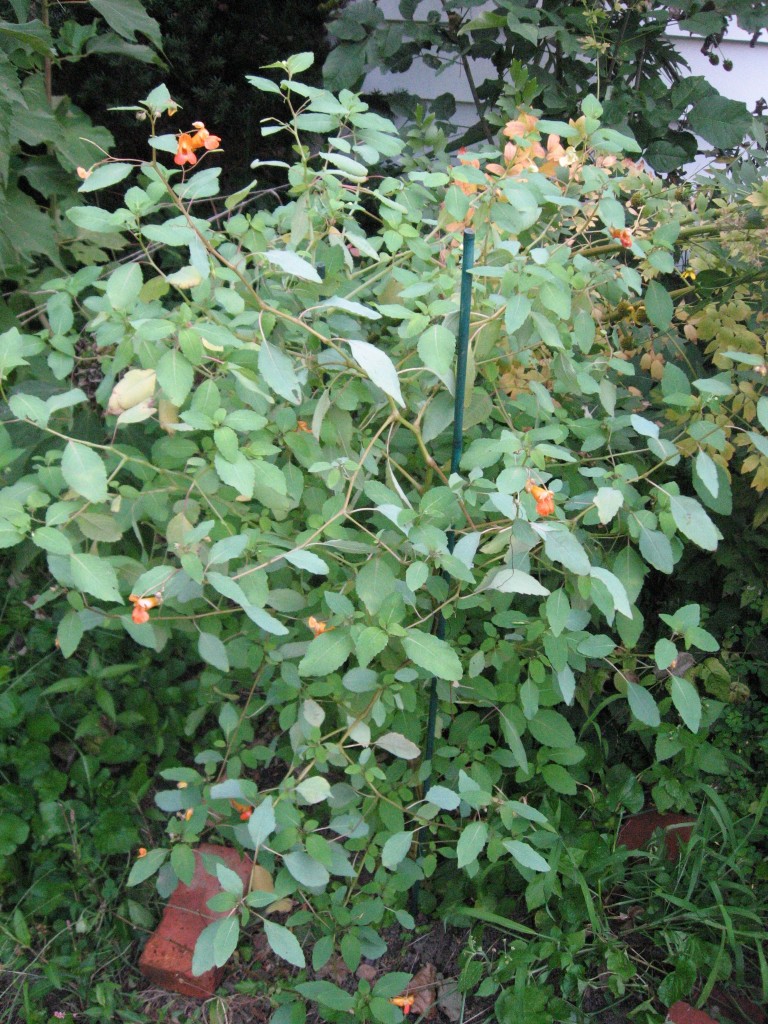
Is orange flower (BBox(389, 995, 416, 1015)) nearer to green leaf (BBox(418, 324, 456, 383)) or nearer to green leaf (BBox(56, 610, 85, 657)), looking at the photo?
green leaf (BBox(56, 610, 85, 657))

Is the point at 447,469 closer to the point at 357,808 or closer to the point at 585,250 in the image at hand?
the point at 585,250

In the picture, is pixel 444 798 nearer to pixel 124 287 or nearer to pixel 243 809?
pixel 243 809

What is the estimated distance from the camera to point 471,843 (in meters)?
1.41

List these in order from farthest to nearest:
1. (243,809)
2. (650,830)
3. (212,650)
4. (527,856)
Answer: (650,830), (243,809), (527,856), (212,650)

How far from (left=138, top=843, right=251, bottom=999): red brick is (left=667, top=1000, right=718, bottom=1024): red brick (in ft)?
2.83

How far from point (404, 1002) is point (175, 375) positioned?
3.96ft

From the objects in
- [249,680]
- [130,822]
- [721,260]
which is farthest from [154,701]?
[721,260]

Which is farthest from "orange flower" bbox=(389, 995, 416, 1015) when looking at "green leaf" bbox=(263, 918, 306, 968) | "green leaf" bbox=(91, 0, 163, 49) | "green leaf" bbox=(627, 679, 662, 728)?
"green leaf" bbox=(91, 0, 163, 49)

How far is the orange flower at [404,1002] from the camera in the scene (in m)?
1.62

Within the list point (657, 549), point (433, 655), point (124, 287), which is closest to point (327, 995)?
point (433, 655)

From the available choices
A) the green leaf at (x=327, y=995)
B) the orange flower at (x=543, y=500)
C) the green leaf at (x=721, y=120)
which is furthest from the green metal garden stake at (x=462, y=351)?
the green leaf at (x=721, y=120)

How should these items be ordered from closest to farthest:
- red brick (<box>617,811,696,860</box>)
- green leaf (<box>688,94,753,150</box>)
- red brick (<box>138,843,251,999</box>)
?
1. red brick (<box>138,843,251,999</box>)
2. red brick (<box>617,811,696,860</box>)
3. green leaf (<box>688,94,753,150</box>)

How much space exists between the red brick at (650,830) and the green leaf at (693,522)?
91 cm

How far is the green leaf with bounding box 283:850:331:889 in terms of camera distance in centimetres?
135
